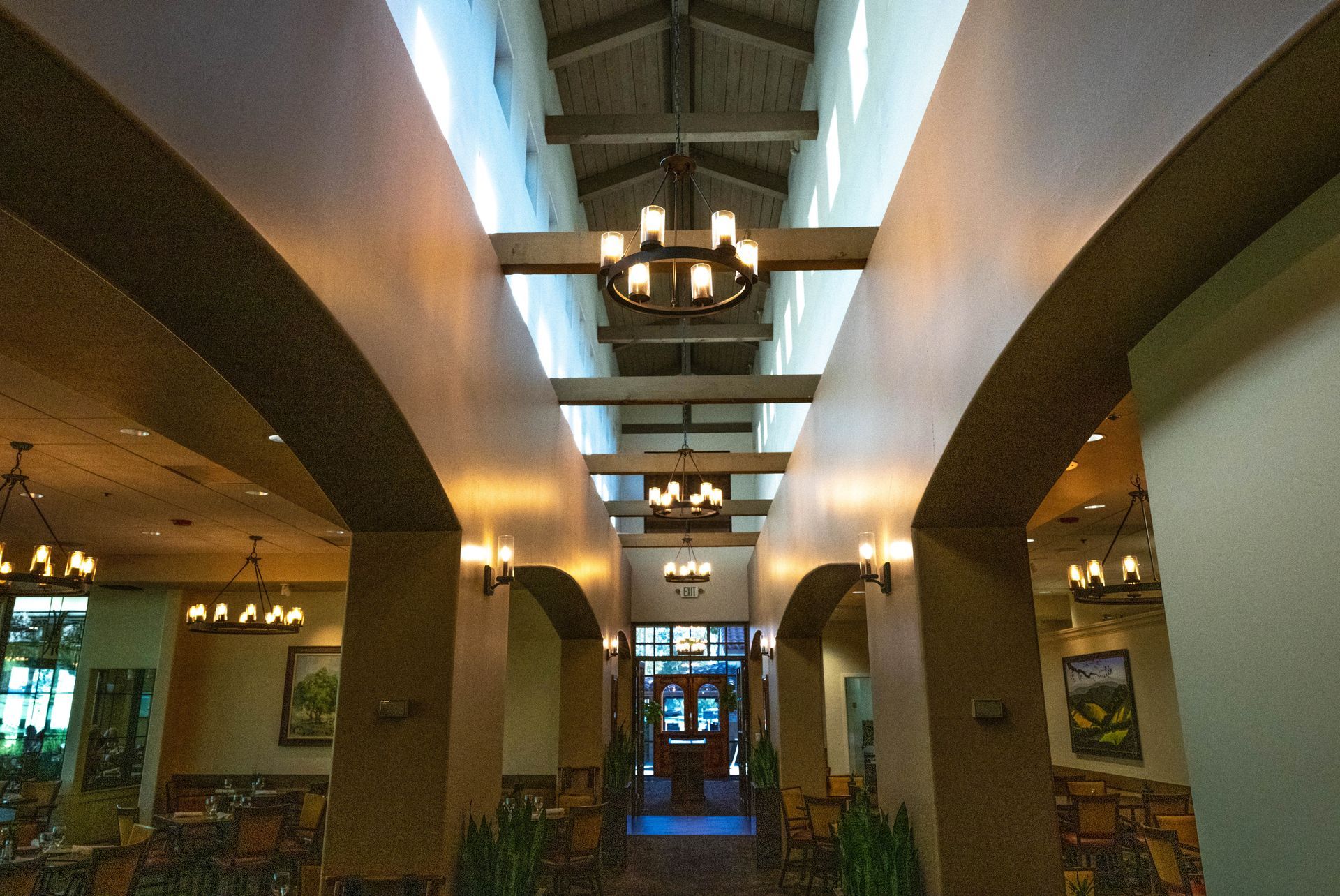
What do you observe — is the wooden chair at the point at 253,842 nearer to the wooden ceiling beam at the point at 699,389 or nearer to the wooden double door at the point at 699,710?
the wooden ceiling beam at the point at 699,389

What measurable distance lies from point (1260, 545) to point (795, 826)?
8.92 m

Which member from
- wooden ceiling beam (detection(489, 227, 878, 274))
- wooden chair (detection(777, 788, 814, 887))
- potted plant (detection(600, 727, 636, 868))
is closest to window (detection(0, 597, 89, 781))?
potted plant (detection(600, 727, 636, 868))

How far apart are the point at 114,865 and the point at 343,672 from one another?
298 centimetres

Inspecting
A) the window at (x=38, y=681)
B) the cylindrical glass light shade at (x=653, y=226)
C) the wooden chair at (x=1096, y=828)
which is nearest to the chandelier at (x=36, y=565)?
the window at (x=38, y=681)

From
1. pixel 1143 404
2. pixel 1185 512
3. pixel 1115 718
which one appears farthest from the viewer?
pixel 1115 718

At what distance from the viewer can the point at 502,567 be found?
6770mm

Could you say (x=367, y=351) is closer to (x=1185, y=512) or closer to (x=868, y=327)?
(x=1185, y=512)

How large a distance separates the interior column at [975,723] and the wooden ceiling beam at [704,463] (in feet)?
21.1

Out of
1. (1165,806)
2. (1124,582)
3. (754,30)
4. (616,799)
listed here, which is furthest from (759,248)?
(616,799)

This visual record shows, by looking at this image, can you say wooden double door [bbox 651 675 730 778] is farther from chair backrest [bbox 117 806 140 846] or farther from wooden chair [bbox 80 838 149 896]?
wooden chair [bbox 80 838 149 896]

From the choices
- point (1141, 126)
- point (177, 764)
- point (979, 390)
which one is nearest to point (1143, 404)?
point (979, 390)

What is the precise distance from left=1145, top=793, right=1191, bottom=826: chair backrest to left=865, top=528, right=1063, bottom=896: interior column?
20.5ft

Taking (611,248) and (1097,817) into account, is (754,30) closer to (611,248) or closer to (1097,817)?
(611,248)

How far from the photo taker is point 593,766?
13703mm
